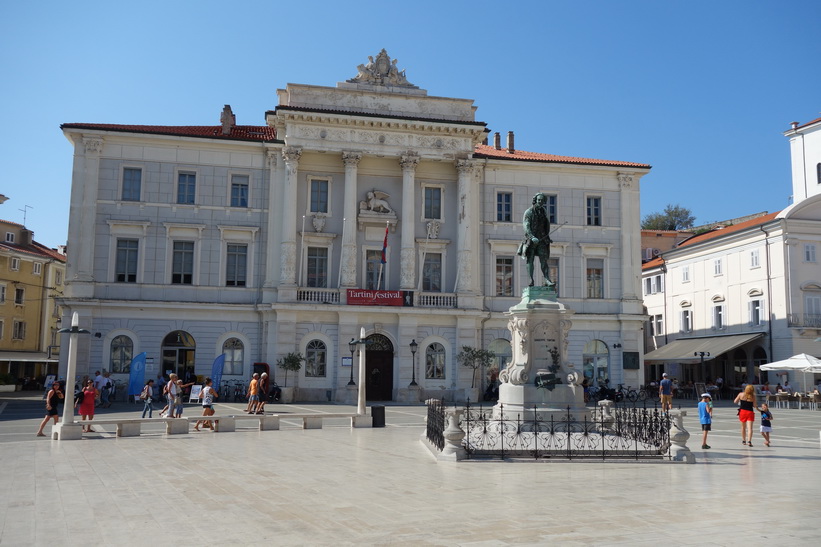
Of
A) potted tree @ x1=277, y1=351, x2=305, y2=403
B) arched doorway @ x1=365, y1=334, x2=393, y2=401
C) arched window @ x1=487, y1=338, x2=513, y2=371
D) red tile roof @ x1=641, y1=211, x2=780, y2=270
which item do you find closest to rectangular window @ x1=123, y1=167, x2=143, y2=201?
potted tree @ x1=277, y1=351, x2=305, y2=403

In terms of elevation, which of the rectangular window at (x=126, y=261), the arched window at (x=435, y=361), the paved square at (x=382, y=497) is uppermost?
the rectangular window at (x=126, y=261)

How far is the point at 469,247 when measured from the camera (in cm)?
4178

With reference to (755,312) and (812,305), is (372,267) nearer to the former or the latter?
(755,312)

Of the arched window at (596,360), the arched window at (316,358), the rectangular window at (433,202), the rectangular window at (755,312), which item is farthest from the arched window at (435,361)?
the rectangular window at (755,312)

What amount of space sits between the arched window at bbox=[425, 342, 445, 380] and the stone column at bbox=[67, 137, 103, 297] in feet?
59.8

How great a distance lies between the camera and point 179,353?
130 feet

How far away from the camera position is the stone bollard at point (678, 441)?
15859mm

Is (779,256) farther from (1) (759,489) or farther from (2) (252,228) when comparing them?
(1) (759,489)

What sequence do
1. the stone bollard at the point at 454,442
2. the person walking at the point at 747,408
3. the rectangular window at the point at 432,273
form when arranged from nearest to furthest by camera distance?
the stone bollard at the point at 454,442
the person walking at the point at 747,408
the rectangular window at the point at 432,273

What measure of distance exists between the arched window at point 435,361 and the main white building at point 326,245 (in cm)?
9

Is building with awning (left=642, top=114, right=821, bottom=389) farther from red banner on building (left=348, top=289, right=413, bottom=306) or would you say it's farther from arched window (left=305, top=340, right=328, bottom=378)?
arched window (left=305, top=340, right=328, bottom=378)

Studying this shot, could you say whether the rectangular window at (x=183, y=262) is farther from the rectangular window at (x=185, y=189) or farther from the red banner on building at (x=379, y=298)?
the red banner on building at (x=379, y=298)

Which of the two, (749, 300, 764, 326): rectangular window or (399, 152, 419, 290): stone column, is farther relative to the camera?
(749, 300, 764, 326): rectangular window

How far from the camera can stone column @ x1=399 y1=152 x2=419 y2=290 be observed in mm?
41094
